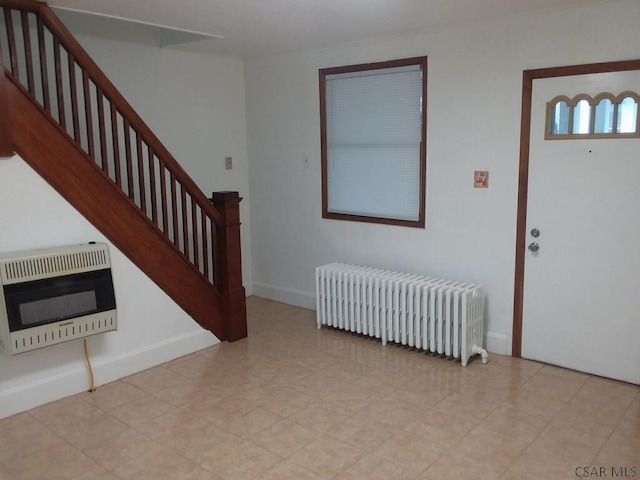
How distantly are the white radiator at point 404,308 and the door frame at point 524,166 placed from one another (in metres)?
0.25

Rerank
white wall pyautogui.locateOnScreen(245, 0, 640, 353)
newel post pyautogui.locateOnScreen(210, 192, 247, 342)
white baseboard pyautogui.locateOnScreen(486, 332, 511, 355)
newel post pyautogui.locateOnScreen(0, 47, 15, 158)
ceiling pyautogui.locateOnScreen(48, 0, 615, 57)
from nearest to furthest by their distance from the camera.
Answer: newel post pyautogui.locateOnScreen(0, 47, 15, 158)
ceiling pyautogui.locateOnScreen(48, 0, 615, 57)
white wall pyautogui.locateOnScreen(245, 0, 640, 353)
white baseboard pyautogui.locateOnScreen(486, 332, 511, 355)
newel post pyautogui.locateOnScreen(210, 192, 247, 342)

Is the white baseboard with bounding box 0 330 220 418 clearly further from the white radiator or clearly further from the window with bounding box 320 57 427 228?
the window with bounding box 320 57 427 228

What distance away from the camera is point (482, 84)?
3.98m

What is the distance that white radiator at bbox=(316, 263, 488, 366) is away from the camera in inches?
157

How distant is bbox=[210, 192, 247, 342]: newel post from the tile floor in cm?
38

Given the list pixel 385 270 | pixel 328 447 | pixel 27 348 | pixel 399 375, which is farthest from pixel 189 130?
pixel 328 447

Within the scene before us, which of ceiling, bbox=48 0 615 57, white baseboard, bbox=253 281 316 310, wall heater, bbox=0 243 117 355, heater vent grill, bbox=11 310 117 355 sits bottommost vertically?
white baseboard, bbox=253 281 316 310

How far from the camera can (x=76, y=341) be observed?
3.61 m

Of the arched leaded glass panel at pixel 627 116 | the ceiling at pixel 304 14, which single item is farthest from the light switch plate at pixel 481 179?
the ceiling at pixel 304 14

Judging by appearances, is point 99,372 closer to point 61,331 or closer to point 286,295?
point 61,331

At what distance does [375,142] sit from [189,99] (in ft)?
5.79

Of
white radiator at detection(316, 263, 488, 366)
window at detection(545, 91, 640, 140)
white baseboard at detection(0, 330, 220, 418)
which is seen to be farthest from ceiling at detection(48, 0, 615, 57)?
white baseboard at detection(0, 330, 220, 418)

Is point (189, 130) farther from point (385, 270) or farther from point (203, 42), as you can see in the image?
point (385, 270)

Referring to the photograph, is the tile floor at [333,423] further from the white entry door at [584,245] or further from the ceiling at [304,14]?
the ceiling at [304,14]
